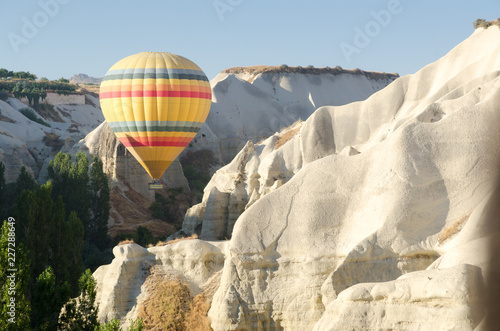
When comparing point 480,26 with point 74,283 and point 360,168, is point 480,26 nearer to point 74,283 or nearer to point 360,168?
point 360,168

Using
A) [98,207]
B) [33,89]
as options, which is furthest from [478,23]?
[33,89]

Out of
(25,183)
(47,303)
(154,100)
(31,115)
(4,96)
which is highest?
(4,96)

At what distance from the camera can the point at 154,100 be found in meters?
35.0

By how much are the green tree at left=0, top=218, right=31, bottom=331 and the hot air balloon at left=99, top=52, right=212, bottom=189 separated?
701 inches

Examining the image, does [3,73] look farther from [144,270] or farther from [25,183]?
[144,270]

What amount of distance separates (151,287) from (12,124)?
47415 millimetres

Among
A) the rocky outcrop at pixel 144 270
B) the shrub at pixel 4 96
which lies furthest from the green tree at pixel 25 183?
the shrub at pixel 4 96

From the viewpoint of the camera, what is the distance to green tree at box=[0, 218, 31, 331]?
1631 cm

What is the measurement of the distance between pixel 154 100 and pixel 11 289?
62.8ft

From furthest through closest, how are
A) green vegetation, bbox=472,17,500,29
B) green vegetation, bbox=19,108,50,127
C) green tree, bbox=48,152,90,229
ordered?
1. green vegetation, bbox=19,108,50,127
2. green tree, bbox=48,152,90,229
3. green vegetation, bbox=472,17,500,29

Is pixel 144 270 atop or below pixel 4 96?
below

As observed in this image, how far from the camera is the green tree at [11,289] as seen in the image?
16.3 meters

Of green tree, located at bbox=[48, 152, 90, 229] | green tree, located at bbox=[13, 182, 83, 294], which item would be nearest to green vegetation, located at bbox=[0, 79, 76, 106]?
green tree, located at bbox=[48, 152, 90, 229]

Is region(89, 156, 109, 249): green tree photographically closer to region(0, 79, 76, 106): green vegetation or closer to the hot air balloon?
the hot air balloon
